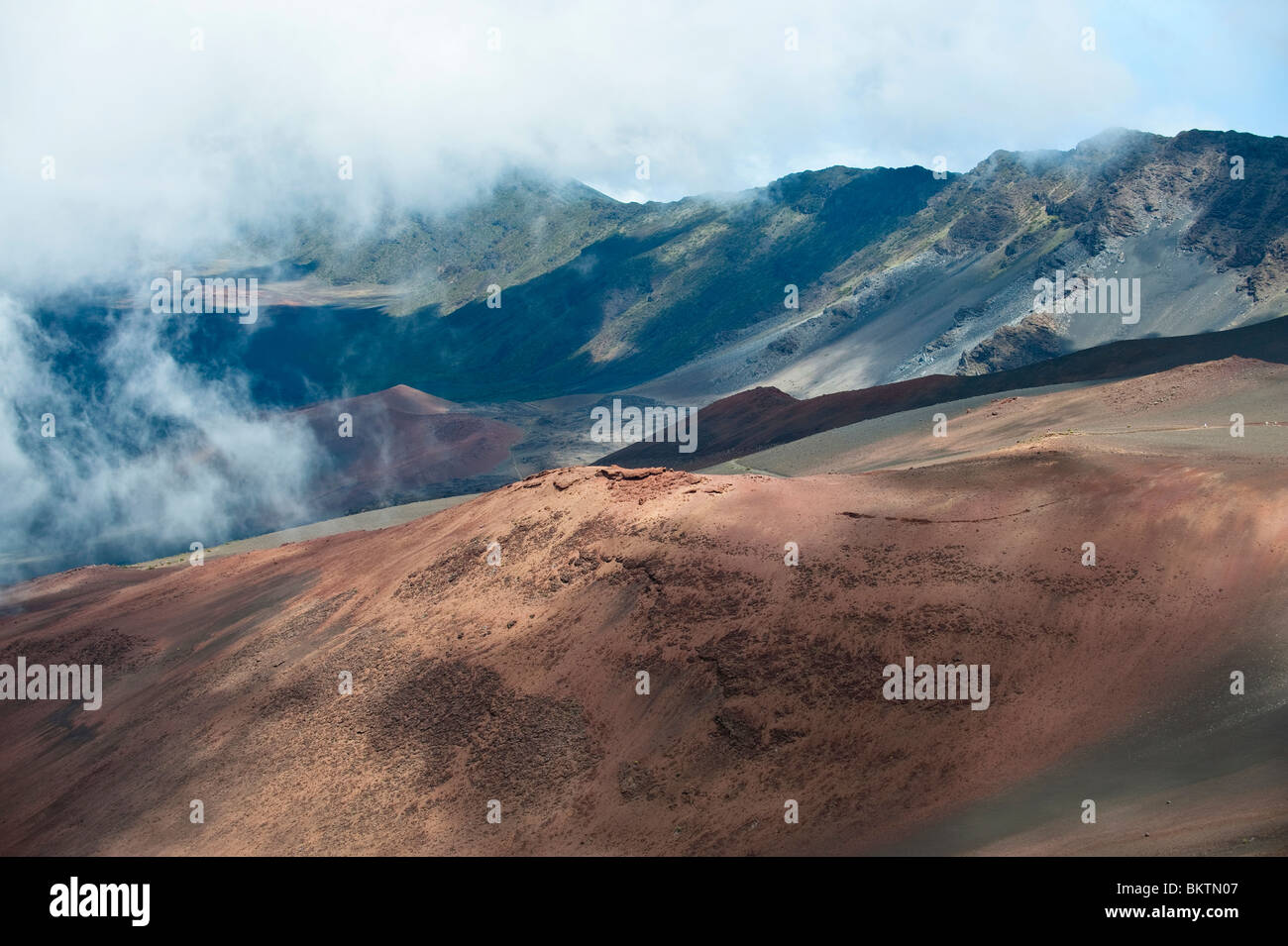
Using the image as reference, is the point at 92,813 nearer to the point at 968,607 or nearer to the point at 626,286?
the point at 968,607

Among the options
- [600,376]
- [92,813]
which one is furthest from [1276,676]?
[600,376]

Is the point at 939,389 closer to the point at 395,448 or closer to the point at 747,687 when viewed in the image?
the point at 395,448

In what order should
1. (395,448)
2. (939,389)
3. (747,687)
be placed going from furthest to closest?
(395,448), (939,389), (747,687)

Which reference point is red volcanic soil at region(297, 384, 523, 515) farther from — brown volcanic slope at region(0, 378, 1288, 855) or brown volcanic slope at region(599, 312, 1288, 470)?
brown volcanic slope at region(0, 378, 1288, 855)

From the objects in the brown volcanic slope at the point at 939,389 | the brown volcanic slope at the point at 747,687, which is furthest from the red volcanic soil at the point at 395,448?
the brown volcanic slope at the point at 747,687

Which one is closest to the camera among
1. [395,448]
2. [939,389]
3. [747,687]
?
[747,687]

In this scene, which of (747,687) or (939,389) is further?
(939,389)

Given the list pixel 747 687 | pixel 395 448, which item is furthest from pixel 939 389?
pixel 747 687
